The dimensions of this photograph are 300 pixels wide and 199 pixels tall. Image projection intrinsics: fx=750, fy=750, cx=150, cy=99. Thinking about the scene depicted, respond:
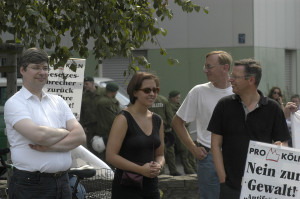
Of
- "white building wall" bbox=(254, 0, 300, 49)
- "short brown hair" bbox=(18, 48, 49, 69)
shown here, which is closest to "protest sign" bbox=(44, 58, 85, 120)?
"short brown hair" bbox=(18, 48, 49, 69)

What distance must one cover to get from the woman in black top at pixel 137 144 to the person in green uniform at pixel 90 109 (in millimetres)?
8520

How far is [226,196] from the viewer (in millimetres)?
6219

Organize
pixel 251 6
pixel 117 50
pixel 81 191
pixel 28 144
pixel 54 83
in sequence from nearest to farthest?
pixel 28 144
pixel 81 191
pixel 117 50
pixel 54 83
pixel 251 6

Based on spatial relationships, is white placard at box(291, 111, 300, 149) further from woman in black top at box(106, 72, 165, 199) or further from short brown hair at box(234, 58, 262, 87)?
woman in black top at box(106, 72, 165, 199)

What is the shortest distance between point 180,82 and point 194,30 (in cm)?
158

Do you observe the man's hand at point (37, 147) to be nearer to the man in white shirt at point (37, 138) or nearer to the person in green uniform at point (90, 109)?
the man in white shirt at point (37, 138)

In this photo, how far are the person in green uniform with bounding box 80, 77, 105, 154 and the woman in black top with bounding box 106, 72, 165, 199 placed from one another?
335 inches

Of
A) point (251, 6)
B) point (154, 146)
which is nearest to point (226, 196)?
point (154, 146)

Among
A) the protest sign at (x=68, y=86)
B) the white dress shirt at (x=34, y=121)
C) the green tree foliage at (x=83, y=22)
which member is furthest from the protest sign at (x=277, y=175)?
the protest sign at (x=68, y=86)

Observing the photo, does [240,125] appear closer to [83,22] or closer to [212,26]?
[83,22]

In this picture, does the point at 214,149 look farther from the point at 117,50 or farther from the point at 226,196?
Result: the point at 117,50

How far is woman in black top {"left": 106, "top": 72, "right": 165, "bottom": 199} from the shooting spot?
239 inches

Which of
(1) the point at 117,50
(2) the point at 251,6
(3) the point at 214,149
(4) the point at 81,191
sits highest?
(2) the point at 251,6

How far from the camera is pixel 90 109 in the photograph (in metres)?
15.0
